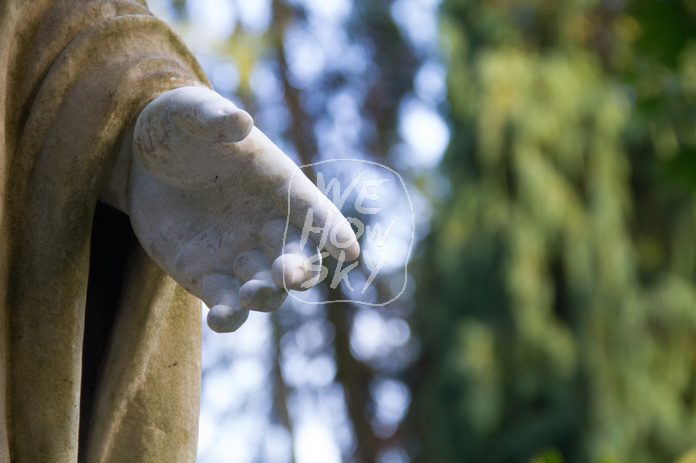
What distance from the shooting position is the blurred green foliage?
8.63 meters

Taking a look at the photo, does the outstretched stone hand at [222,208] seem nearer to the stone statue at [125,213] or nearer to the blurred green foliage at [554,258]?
the stone statue at [125,213]

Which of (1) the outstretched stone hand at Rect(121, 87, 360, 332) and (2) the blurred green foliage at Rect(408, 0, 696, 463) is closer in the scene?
(1) the outstretched stone hand at Rect(121, 87, 360, 332)

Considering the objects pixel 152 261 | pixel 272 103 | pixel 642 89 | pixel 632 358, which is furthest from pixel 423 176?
pixel 152 261

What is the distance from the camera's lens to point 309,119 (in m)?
10.4

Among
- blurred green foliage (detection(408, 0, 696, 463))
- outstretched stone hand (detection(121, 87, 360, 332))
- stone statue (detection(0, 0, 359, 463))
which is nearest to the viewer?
outstretched stone hand (detection(121, 87, 360, 332))

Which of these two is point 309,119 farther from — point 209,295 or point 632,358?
point 209,295

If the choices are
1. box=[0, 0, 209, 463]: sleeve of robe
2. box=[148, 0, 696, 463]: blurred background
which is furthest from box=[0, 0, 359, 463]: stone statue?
box=[148, 0, 696, 463]: blurred background

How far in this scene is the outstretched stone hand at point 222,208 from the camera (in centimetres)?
126

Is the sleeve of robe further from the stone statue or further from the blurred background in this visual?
the blurred background

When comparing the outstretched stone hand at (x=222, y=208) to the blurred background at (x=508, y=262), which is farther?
the blurred background at (x=508, y=262)

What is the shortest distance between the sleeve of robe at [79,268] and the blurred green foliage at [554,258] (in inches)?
287

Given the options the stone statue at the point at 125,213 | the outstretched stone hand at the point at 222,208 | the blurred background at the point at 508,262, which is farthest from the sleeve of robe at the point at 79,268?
the blurred background at the point at 508,262

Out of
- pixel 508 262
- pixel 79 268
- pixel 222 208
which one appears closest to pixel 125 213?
pixel 79 268

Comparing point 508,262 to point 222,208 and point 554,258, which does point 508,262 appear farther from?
point 222,208
